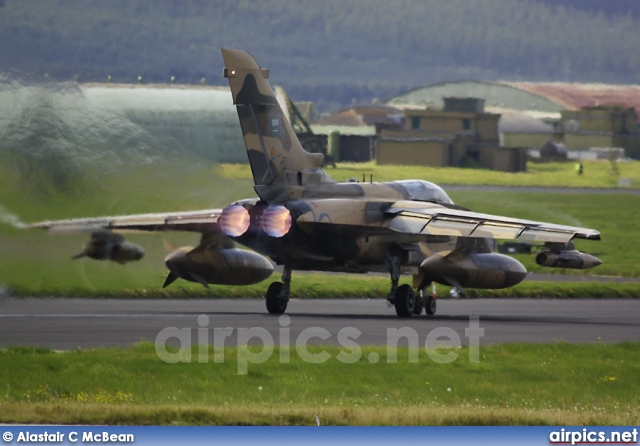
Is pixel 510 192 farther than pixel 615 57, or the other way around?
pixel 615 57

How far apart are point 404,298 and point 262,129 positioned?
503cm

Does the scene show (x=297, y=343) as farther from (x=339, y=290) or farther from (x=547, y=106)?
(x=547, y=106)

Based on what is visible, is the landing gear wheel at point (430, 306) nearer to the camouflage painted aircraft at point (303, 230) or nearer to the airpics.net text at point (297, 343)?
the camouflage painted aircraft at point (303, 230)

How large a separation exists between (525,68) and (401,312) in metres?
68.6

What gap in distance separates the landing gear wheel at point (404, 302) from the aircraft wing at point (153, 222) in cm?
440

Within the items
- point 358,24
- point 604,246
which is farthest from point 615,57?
point 604,246

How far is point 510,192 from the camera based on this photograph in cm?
6488

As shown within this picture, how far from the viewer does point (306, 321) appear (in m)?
28.0

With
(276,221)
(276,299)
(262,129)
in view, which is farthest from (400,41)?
(276,221)

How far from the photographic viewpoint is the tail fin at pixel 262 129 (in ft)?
97.8

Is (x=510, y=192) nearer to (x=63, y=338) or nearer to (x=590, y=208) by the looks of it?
(x=590, y=208)

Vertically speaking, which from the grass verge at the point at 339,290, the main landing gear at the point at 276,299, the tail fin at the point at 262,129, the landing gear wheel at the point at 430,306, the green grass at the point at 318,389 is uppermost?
the tail fin at the point at 262,129

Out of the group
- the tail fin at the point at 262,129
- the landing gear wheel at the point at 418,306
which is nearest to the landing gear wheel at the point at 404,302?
the landing gear wheel at the point at 418,306

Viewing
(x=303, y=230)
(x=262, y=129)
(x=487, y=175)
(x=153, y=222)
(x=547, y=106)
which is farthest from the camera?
(x=547, y=106)
